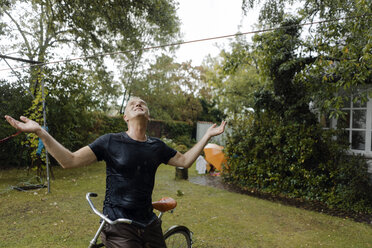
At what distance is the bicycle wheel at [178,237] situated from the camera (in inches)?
108

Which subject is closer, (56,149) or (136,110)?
(56,149)

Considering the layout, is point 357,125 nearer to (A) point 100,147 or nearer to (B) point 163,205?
(B) point 163,205

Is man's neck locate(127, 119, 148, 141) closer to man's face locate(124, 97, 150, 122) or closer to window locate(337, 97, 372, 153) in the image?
man's face locate(124, 97, 150, 122)

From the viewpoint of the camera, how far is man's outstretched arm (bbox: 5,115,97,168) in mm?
1574

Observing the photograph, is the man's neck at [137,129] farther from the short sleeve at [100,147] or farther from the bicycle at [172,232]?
the bicycle at [172,232]

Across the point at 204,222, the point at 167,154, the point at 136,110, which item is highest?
the point at 136,110

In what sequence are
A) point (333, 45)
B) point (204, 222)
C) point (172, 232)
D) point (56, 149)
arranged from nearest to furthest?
point (56, 149), point (172, 232), point (204, 222), point (333, 45)

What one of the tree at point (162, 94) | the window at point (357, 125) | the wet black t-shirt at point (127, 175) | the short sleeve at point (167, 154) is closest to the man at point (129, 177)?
the wet black t-shirt at point (127, 175)

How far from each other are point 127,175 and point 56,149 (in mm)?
510

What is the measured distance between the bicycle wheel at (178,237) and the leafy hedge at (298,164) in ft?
15.9

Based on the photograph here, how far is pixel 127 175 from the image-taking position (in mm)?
1945

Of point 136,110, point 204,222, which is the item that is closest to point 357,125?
point 204,222

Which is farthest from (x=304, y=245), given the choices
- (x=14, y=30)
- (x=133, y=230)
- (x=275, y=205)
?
(x=14, y=30)

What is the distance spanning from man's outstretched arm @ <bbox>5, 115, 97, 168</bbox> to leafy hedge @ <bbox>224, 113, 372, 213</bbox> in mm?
6187
